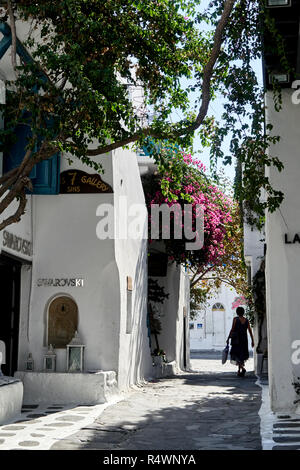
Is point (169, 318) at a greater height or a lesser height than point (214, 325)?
greater

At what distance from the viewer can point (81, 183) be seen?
11648 mm

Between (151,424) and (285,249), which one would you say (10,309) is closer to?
(151,424)

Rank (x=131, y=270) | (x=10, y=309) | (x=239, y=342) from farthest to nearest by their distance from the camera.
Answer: (x=239, y=342)
(x=131, y=270)
(x=10, y=309)

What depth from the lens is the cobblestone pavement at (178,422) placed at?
687cm

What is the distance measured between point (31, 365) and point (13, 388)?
2.26 meters

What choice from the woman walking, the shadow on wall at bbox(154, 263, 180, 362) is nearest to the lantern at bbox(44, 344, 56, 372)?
the woman walking

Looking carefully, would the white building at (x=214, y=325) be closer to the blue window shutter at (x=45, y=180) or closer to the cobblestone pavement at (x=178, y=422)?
the cobblestone pavement at (x=178, y=422)

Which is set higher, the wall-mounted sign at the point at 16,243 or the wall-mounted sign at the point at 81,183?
the wall-mounted sign at the point at 81,183

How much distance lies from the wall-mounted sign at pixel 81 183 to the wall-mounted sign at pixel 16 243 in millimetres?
1179

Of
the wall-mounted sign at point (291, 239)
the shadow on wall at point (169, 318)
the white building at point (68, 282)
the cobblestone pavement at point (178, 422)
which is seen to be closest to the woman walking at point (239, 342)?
the cobblestone pavement at point (178, 422)

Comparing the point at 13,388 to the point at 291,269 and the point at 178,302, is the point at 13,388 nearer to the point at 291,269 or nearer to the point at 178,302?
the point at 291,269

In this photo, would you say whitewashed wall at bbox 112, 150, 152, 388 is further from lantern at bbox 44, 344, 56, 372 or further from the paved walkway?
lantern at bbox 44, 344, 56, 372

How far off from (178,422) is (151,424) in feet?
1.24
